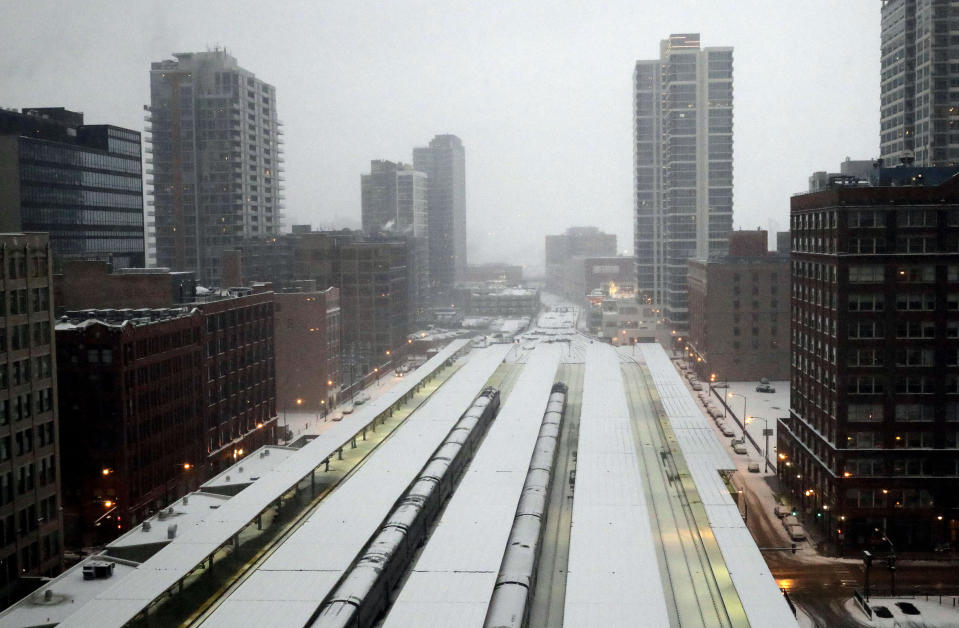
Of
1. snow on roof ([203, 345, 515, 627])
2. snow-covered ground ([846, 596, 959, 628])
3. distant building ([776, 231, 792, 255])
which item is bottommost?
snow-covered ground ([846, 596, 959, 628])

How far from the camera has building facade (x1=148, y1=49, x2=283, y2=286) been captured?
624 feet

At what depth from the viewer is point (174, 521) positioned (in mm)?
69188

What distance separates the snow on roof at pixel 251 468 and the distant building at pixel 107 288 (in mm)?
19773

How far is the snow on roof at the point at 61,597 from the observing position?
52781 millimetres

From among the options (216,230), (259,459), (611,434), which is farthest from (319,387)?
(216,230)

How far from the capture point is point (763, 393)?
14200 cm

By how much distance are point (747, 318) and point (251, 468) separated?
3604 inches

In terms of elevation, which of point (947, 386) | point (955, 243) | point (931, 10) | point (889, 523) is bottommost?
point (889, 523)

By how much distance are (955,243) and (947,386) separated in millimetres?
10241

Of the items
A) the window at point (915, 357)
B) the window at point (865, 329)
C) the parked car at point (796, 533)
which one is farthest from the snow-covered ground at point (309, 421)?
the window at point (915, 357)

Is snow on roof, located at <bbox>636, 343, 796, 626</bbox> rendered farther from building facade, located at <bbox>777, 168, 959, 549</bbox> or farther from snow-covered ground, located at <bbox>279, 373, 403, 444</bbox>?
snow-covered ground, located at <bbox>279, 373, 403, 444</bbox>

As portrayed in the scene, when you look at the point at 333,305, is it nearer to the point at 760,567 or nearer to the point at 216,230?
the point at 216,230

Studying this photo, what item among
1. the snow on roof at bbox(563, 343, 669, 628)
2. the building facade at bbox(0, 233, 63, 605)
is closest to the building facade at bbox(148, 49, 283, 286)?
the snow on roof at bbox(563, 343, 669, 628)

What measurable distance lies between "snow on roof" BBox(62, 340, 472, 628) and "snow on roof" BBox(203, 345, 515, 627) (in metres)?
3.49
